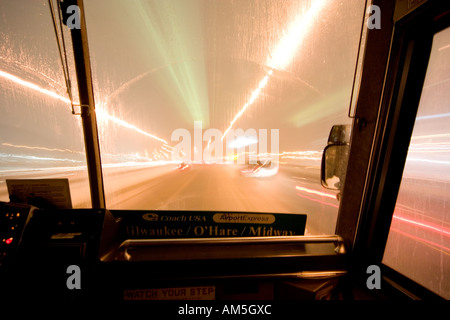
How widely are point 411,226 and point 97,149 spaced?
5.51 m

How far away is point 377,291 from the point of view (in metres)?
1.55

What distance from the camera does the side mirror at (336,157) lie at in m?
1.55

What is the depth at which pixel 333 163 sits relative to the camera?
5.43ft

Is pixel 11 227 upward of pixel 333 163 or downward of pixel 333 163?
downward

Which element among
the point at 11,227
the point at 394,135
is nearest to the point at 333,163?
the point at 394,135

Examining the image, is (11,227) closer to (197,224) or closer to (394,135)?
(197,224)

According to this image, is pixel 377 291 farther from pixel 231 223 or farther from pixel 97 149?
pixel 97 149

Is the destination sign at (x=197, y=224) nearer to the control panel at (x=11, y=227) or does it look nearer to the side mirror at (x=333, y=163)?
the side mirror at (x=333, y=163)

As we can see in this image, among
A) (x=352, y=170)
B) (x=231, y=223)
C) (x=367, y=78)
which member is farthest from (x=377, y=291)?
(x=367, y=78)

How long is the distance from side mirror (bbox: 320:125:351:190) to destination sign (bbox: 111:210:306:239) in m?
0.42

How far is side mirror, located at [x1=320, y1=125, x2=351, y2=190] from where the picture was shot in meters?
1.55

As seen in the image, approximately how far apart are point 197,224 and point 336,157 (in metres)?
1.39

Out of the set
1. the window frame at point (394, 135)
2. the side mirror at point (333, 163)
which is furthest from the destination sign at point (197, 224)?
the window frame at point (394, 135)
